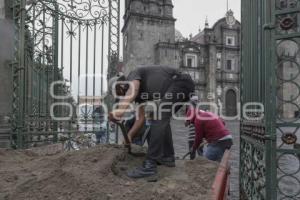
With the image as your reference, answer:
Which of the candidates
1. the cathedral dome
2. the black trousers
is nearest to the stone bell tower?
the cathedral dome

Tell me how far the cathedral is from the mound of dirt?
32954mm

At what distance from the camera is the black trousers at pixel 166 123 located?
3180mm

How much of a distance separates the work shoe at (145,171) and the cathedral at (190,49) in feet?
109

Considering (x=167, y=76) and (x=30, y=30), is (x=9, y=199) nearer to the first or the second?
(x=167, y=76)

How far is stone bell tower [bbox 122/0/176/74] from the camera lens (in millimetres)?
39688

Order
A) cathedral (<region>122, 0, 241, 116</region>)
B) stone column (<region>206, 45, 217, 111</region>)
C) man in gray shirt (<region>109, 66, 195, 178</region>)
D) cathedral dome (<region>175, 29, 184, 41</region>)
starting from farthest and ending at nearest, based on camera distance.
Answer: cathedral dome (<region>175, 29, 184, 41</region>) < stone column (<region>206, 45, 217, 111</region>) < cathedral (<region>122, 0, 241, 116</region>) < man in gray shirt (<region>109, 66, 195, 178</region>)

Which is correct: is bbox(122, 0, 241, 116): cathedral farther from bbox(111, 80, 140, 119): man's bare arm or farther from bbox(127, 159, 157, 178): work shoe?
bbox(127, 159, 157, 178): work shoe

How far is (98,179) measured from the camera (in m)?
2.66

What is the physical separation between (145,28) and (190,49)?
7.37m

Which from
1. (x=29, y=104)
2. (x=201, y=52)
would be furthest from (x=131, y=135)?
(x=201, y=52)

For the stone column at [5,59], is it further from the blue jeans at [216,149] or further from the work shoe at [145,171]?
the work shoe at [145,171]

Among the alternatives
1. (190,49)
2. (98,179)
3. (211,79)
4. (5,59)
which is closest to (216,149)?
(98,179)

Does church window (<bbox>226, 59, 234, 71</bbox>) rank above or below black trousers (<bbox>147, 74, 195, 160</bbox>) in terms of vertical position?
above

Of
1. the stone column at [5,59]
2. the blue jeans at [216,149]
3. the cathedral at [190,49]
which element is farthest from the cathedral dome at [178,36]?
the blue jeans at [216,149]
